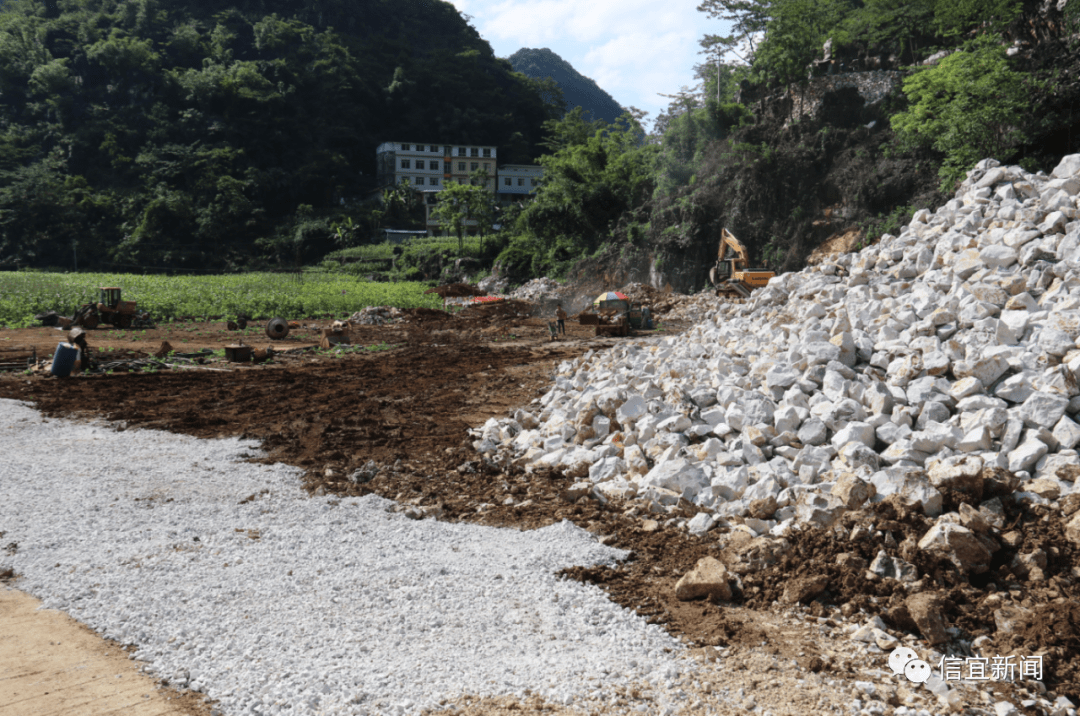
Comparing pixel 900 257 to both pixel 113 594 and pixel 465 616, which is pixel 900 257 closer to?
pixel 465 616

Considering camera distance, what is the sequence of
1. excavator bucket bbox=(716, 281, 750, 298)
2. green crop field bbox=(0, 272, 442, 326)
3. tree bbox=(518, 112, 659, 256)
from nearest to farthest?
excavator bucket bbox=(716, 281, 750, 298) → green crop field bbox=(0, 272, 442, 326) → tree bbox=(518, 112, 659, 256)

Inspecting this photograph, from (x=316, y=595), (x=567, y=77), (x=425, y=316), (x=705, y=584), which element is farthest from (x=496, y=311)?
(x=567, y=77)

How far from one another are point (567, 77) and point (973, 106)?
154506 millimetres

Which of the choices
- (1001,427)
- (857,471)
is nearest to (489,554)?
(857,471)

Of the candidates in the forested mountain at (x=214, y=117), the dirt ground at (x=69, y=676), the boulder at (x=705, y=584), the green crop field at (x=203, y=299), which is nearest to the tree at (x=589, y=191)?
the green crop field at (x=203, y=299)

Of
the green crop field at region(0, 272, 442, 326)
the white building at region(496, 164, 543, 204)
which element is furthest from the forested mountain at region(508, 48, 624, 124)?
the green crop field at region(0, 272, 442, 326)

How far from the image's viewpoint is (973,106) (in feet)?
64.1

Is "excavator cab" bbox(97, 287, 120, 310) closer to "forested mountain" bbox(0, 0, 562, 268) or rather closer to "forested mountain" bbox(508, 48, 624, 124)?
"forested mountain" bbox(0, 0, 562, 268)

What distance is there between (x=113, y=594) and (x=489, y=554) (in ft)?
8.35

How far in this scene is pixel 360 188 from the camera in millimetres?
72812

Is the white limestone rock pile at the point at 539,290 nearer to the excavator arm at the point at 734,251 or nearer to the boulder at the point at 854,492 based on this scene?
the excavator arm at the point at 734,251

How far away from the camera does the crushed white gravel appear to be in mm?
3240

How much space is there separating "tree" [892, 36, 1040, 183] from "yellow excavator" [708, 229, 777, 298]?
23.0 ft

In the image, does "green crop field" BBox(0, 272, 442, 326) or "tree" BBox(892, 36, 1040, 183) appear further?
"green crop field" BBox(0, 272, 442, 326)
